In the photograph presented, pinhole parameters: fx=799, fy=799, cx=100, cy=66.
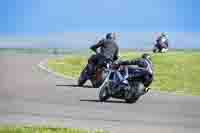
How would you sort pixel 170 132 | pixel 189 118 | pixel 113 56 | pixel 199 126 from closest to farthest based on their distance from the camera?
pixel 170 132 → pixel 199 126 → pixel 189 118 → pixel 113 56

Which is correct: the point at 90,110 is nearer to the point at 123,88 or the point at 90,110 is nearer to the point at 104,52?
the point at 123,88

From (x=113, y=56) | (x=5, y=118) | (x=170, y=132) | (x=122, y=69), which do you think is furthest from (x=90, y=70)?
(x=170, y=132)

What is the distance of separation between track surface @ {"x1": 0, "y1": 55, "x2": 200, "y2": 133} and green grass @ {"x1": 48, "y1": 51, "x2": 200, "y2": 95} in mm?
2592

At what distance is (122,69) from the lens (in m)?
19.9

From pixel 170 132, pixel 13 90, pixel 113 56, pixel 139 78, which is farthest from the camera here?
pixel 13 90

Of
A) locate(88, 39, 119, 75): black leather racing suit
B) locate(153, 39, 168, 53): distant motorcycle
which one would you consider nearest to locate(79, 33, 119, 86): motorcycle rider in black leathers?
locate(88, 39, 119, 75): black leather racing suit

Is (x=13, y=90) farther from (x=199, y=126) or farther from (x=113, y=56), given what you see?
(x=199, y=126)

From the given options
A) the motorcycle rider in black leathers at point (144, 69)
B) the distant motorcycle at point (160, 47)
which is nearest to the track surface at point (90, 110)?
the motorcycle rider in black leathers at point (144, 69)

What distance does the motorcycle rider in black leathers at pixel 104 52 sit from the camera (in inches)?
→ 862

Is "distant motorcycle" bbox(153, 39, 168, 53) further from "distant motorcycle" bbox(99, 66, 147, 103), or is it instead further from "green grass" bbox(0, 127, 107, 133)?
"green grass" bbox(0, 127, 107, 133)

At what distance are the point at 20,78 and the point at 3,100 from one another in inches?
359

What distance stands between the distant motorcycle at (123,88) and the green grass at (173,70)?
159 inches

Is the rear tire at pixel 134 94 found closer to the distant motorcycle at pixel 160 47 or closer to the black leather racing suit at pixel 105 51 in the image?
the black leather racing suit at pixel 105 51

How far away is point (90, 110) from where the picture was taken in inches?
706
